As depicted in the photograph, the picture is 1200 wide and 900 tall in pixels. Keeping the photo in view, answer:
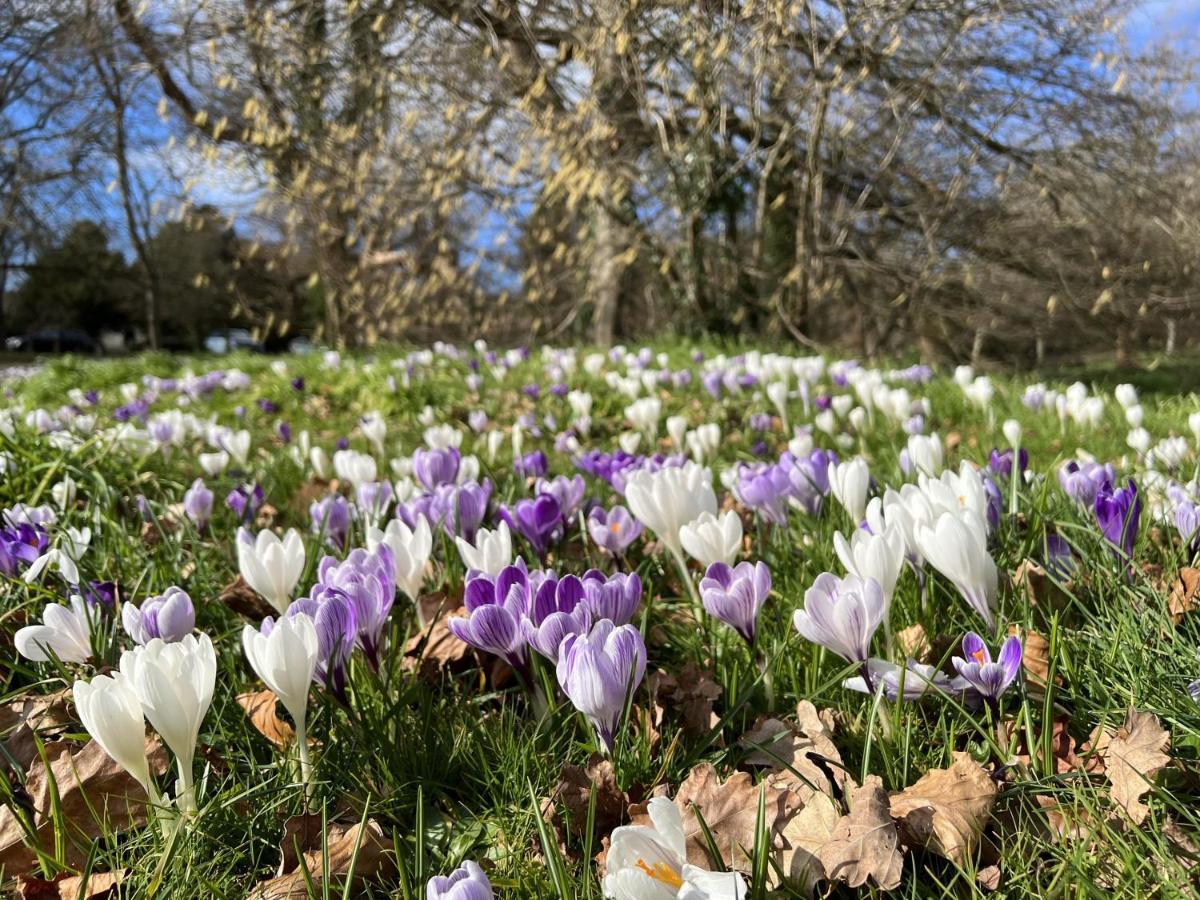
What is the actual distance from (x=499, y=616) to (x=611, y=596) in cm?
18

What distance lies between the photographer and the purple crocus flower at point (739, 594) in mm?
1444

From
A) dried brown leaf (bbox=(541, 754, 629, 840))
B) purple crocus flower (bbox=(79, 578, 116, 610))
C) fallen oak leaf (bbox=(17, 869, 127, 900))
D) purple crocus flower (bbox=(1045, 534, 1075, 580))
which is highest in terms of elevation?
purple crocus flower (bbox=(1045, 534, 1075, 580))

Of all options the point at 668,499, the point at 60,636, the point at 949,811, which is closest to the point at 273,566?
the point at 60,636

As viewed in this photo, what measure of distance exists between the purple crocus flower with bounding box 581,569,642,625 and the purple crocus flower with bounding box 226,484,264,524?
4.79 feet

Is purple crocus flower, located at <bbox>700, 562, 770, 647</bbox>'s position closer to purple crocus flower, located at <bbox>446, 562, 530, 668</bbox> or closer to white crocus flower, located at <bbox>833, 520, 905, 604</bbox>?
white crocus flower, located at <bbox>833, 520, 905, 604</bbox>

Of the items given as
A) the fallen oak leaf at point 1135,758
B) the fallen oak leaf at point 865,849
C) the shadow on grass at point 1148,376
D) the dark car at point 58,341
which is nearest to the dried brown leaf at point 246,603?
the fallen oak leaf at point 865,849

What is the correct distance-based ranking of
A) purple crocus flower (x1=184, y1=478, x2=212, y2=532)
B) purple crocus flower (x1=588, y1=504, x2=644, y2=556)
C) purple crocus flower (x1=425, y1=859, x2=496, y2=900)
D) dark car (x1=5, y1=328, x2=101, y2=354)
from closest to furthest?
purple crocus flower (x1=425, y1=859, x2=496, y2=900)
purple crocus flower (x1=588, y1=504, x2=644, y2=556)
purple crocus flower (x1=184, y1=478, x2=212, y2=532)
dark car (x1=5, y1=328, x2=101, y2=354)

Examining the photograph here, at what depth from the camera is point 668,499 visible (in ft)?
5.97

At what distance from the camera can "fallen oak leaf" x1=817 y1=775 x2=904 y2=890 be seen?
108 cm

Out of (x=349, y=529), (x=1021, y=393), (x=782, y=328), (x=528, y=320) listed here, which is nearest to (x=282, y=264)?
(x=528, y=320)

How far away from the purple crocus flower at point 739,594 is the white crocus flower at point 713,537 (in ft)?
0.57

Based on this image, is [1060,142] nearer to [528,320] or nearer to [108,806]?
[528,320]

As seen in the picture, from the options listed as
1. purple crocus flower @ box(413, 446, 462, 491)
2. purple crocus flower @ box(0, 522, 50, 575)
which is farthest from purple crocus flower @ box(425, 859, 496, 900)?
purple crocus flower @ box(413, 446, 462, 491)

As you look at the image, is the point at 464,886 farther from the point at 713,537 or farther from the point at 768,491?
the point at 768,491
